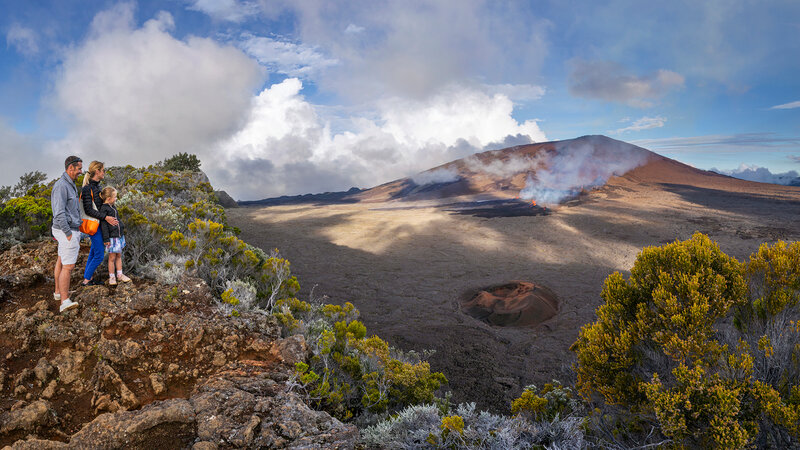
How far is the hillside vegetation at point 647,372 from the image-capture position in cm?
297

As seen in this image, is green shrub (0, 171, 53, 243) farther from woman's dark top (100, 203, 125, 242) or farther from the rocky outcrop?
woman's dark top (100, 203, 125, 242)

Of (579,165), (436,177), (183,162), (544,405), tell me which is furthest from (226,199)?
(579,165)

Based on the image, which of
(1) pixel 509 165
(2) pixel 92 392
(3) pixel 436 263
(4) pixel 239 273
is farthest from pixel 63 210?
(1) pixel 509 165

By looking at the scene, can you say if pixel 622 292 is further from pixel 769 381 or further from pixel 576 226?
pixel 576 226

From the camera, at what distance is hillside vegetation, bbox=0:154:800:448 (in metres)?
2.97

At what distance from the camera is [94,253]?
170 inches

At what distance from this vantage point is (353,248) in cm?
1667

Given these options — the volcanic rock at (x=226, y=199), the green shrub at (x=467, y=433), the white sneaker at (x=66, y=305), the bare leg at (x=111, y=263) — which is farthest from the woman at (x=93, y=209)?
the volcanic rock at (x=226, y=199)

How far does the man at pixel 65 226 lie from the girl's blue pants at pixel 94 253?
223 mm

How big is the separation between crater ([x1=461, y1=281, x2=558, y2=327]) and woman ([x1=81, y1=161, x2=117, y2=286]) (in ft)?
26.9

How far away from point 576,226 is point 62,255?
2086cm

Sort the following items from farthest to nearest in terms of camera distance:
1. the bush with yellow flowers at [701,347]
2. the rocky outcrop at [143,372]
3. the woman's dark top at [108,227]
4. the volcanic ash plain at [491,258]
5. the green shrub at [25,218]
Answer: the volcanic ash plain at [491,258] < the green shrub at [25,218] < the woman's dark top at [108,227] < the bush with yellow flowers at [701,347] < the rocky outcrop at [143,372]

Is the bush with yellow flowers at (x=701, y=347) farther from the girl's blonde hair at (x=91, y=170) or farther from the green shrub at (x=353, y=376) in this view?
the girl's blonde hair at (x=91, y=170)

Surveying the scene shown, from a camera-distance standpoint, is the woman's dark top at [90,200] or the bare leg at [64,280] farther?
the woman's dark top at [90,200]
